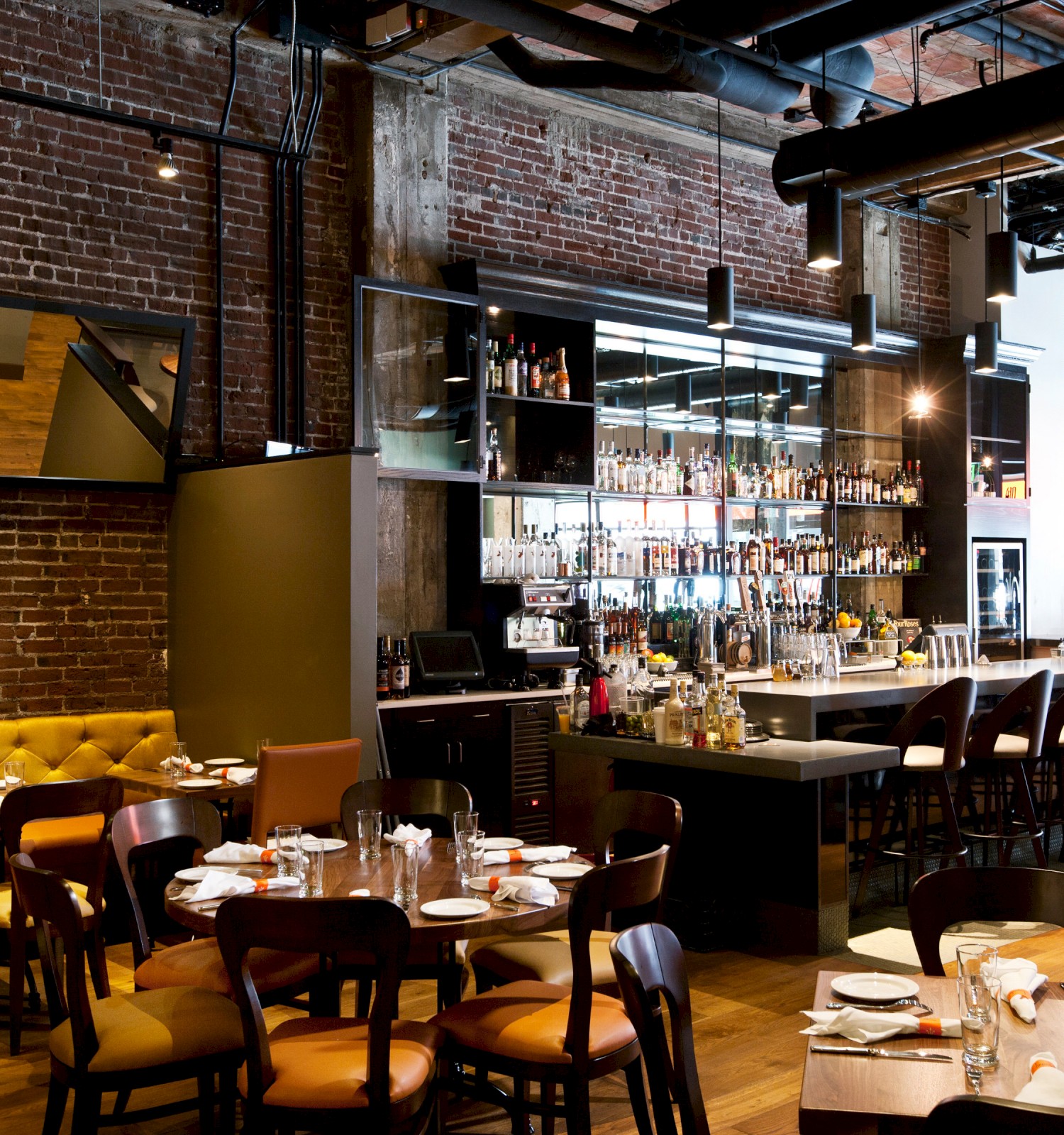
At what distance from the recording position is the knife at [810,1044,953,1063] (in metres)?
2.04

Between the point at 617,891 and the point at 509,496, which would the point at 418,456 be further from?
the point at 617,891

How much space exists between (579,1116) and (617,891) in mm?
528

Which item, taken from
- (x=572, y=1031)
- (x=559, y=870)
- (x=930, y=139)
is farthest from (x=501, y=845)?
(x=930, y=139)

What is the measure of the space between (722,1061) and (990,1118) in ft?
8.58

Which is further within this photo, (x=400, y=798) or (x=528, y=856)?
(x=400, y=798)

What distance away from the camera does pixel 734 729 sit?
491cm

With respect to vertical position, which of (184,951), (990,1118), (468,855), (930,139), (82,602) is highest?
(930,139)

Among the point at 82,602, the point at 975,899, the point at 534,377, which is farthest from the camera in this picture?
the point at 534,377

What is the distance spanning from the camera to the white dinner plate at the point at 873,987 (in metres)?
2.33

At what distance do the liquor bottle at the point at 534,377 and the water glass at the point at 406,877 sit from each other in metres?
4.37

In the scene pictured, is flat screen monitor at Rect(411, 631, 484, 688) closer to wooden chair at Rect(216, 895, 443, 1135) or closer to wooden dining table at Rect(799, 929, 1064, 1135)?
wooden chair at Rect(216, 895, 443, 1135)

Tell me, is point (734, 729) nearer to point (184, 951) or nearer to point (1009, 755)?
point (1009, 755)

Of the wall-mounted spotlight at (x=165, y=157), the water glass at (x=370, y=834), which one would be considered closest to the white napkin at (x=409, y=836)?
the water glass at (x=370, y=834)

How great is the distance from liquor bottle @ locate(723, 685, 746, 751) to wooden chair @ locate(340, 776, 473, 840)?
1.21 m
